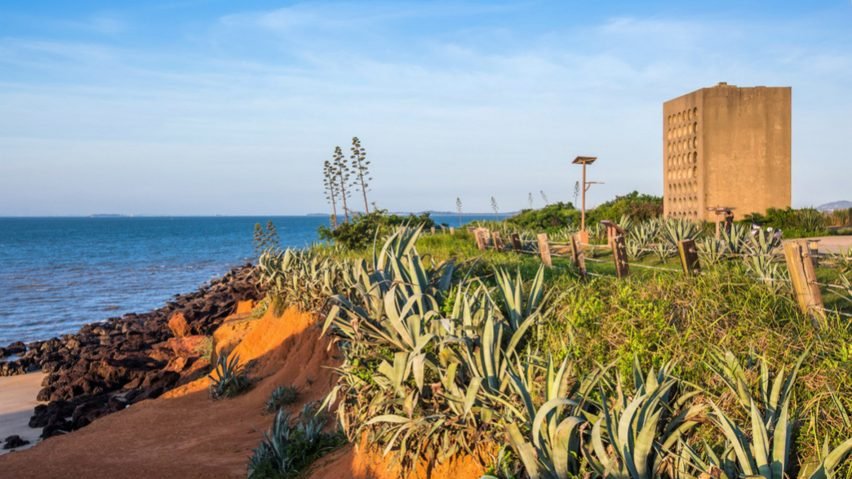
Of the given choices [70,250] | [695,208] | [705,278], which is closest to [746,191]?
[695,208]

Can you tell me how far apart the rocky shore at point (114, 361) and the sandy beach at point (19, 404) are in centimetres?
21

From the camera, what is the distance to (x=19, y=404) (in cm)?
1473

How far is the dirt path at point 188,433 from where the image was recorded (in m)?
8.45

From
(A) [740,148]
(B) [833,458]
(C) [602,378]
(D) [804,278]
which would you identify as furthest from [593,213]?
(B) [833,458]

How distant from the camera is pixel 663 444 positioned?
459 cm

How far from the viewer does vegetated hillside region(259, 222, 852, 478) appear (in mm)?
4445

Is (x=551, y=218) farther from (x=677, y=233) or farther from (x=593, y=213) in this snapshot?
(x=677, y=233)

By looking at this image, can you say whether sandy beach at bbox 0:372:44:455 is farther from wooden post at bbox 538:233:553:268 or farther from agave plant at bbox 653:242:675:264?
agave plant at bbox 653:242:675:264

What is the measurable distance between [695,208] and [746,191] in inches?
59.4

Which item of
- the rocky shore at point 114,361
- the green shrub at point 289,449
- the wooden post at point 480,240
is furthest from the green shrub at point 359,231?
the green shrub at point 289,449

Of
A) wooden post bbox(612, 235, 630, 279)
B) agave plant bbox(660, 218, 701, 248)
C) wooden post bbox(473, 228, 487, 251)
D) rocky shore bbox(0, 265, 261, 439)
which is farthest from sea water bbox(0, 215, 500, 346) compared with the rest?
wooden post bbox(612, 235, 630, 279)

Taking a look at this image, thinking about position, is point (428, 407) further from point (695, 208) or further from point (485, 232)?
point (695, 208)

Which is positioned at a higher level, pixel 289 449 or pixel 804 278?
pixel 804 278

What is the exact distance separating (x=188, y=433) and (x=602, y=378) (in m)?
6.63
